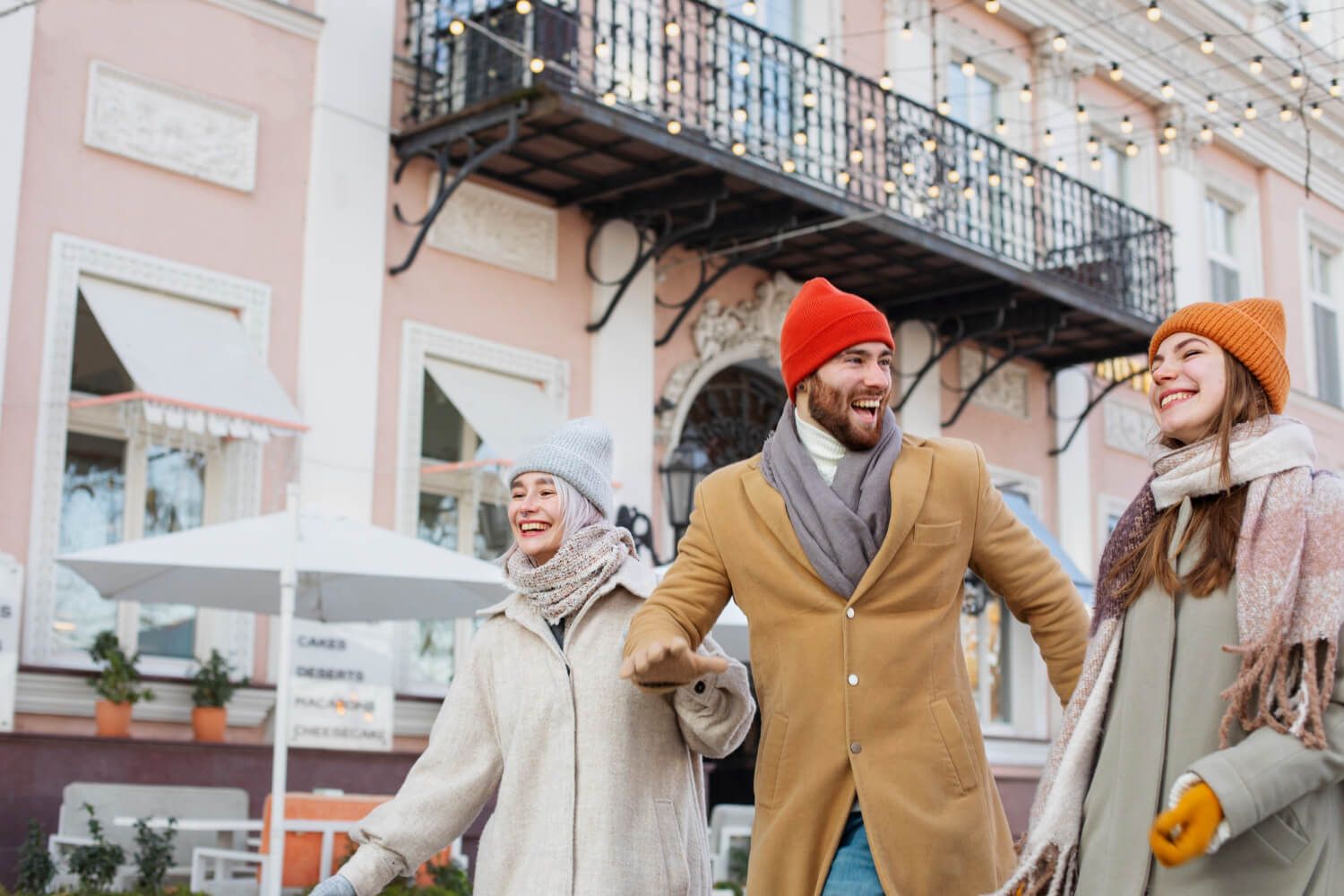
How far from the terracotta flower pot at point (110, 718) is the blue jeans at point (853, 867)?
6.65 meters

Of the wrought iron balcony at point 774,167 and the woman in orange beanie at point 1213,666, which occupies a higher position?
the wrought iron balcony at point 774,167

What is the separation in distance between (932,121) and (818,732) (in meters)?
11.3

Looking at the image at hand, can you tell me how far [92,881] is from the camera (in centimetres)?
788

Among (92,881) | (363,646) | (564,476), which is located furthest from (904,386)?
(564,476)

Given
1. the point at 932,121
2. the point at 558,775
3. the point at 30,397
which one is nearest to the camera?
the point at 558,775

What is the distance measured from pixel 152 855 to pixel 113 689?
1.38 metres

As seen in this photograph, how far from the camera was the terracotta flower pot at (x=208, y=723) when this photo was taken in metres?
9.60

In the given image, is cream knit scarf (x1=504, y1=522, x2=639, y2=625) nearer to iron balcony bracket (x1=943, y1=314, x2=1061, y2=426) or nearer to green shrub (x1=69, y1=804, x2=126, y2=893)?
green shrub (x1=69, y1=804, x2=126, y2=893)

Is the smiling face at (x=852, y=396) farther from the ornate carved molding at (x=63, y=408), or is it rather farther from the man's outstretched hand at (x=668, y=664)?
the ornate carved molding at (x=63, y=408)

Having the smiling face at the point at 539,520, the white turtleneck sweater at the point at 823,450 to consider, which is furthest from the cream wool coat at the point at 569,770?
the white turtleneck sweater at the point at 823,450

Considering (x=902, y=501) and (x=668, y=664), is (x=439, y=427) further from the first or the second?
(x=668, y=664)

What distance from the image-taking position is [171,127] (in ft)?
33.0

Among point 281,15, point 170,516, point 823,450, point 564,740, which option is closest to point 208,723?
point 170,516

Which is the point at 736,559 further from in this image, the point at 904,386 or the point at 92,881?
the point at 904,386
